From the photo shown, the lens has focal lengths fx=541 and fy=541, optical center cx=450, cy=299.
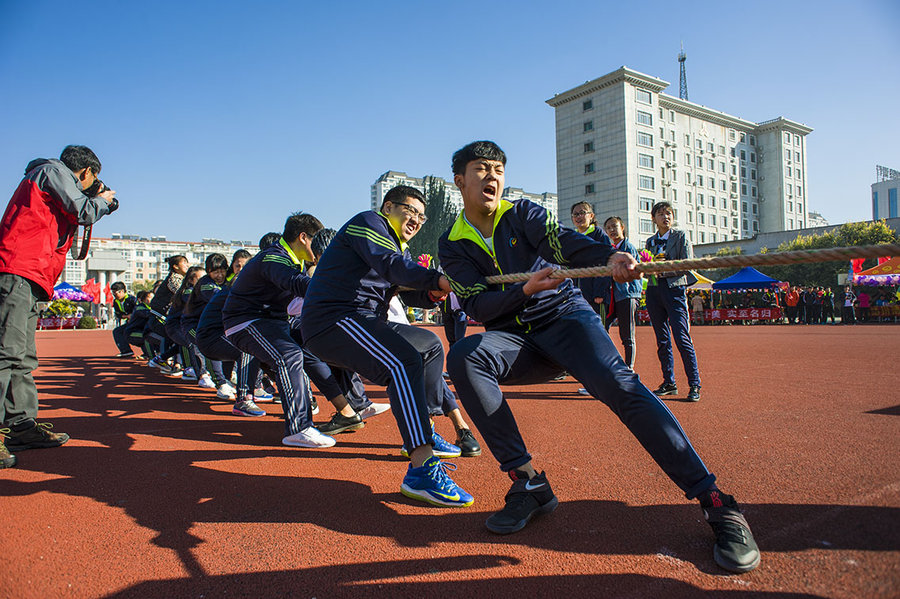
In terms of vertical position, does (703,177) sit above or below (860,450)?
above

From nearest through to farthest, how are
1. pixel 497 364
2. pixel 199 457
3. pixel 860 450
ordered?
pixel 497 364
pixel 860 450
pixel 199 457

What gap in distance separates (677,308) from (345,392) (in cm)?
355

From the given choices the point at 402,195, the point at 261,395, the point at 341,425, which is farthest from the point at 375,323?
the point at 261,395

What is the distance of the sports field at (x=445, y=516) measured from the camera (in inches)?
78.1

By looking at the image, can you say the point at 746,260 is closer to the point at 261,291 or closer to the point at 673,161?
the point at 261,291

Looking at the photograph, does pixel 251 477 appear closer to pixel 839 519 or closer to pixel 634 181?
pixel 839 519

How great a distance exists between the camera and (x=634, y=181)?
58500mm

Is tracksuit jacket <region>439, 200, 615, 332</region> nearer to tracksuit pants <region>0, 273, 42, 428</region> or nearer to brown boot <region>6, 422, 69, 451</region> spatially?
tracksuit pants <region>0, 273, 42, 428</region>

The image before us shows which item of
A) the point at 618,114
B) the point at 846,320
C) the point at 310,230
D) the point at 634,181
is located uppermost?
the point at 618,114

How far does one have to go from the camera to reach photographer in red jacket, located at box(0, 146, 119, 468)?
3.82 meters

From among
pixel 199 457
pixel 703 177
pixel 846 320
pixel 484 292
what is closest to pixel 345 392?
pixel 199 457

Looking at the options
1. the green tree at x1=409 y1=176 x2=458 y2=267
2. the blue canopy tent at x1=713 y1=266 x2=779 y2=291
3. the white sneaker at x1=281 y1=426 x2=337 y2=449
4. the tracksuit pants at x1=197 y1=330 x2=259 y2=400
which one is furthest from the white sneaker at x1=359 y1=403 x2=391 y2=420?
the green tree at x1=409 y1=176 x2=458 y2=267

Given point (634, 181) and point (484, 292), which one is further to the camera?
point (634, 181)

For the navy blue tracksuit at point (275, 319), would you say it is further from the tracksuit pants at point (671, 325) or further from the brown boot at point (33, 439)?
the tracksuit pants at point (671, 325)
